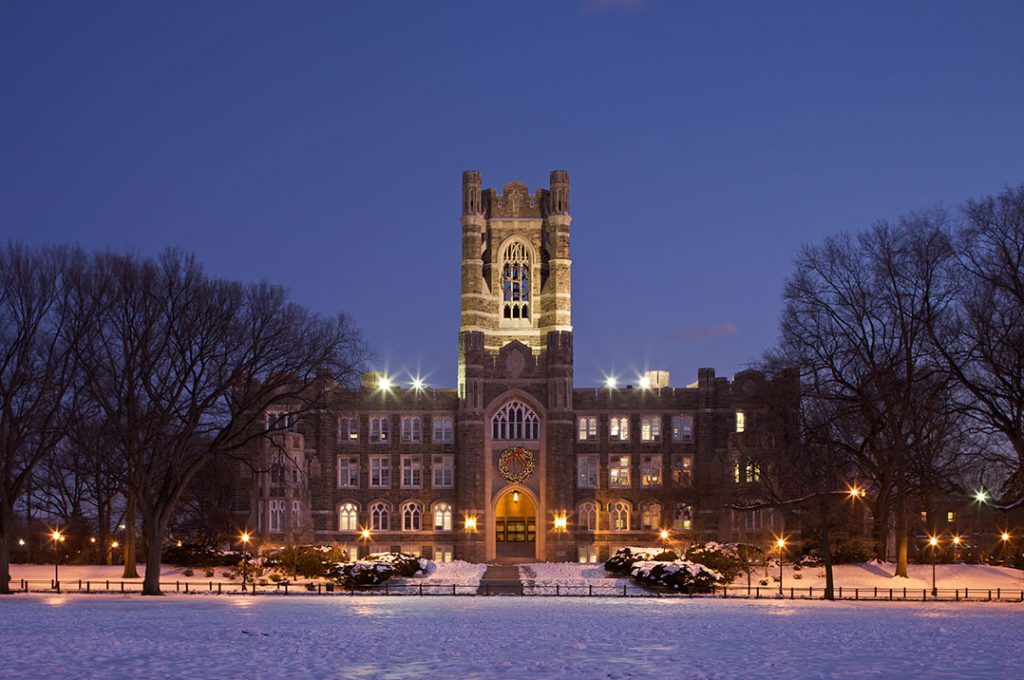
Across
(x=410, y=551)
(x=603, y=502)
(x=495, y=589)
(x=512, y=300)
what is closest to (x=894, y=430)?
(x=495, y=589)

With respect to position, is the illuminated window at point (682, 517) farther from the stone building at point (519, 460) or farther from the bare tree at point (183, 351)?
the bare tree at point (183, 351)

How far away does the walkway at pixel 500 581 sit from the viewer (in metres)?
58.6

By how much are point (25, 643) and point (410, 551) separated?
5599 cm

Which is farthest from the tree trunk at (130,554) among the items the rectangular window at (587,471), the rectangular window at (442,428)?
the rectangular window at (587,471)

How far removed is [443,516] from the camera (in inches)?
3494

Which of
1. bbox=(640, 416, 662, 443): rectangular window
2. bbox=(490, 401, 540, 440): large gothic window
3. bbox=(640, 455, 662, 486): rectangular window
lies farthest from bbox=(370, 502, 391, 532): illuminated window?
bbox=(640, 416, 662, 443): rectangular window

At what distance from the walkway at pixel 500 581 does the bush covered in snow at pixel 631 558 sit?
4.96 meters

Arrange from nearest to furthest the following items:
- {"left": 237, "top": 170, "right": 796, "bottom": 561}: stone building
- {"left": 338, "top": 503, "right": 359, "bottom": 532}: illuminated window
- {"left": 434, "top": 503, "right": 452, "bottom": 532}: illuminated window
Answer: {"left": 237, "top": 170, "right": 796, "bottom": 561}: stone building
{"left": 338, "top": 503, "right": 359, "bottom": 532}: illuminated window
{"left": 434, "top": 503, "right": 452, "bottom": 532}: illuminated window

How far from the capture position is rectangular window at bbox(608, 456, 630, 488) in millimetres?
88750

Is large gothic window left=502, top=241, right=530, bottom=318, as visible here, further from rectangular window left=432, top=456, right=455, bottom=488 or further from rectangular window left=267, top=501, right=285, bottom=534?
rectangular window left=267, top=501, right=285, bottom=534

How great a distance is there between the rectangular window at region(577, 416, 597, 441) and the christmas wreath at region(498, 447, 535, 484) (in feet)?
11.3

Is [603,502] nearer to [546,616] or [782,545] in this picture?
[782,545]

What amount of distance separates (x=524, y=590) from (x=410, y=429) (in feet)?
103

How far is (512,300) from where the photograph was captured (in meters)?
101
